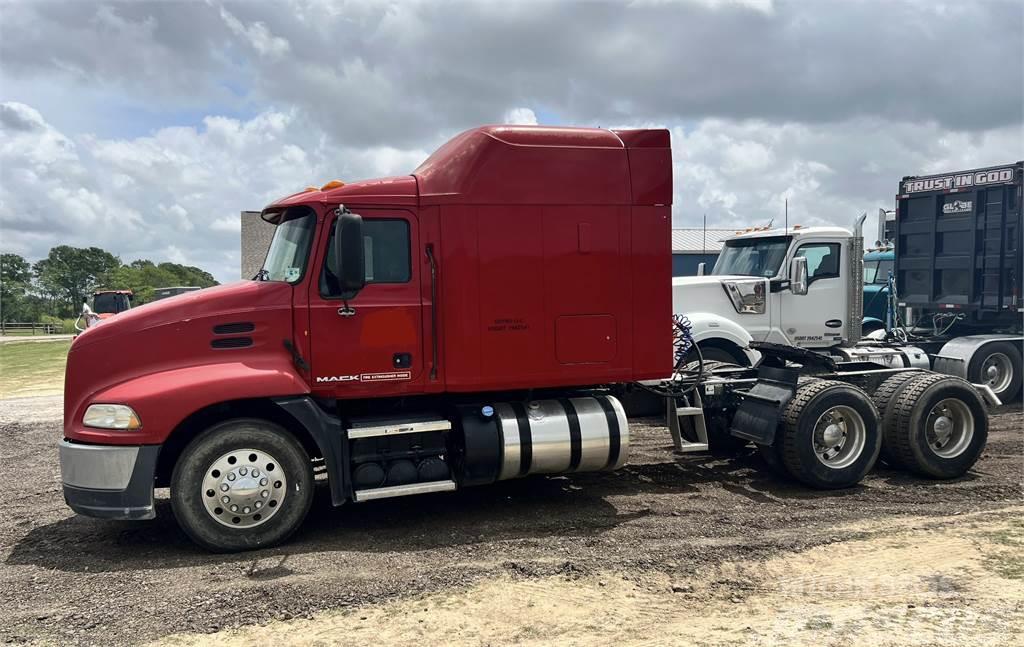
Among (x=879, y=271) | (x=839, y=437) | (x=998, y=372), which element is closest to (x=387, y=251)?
(x=839, y=437)

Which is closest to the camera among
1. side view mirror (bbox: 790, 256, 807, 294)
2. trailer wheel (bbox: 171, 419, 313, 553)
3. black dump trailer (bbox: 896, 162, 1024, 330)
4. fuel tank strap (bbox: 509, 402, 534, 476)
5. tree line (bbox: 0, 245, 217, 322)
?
trailer wheel (bbox: 171, 419, 313, 553)

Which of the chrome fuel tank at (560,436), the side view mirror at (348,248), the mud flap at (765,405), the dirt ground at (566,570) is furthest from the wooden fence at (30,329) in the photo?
the mud flap at (765,405)

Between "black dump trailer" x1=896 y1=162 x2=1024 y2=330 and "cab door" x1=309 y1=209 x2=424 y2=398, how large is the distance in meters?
10.3

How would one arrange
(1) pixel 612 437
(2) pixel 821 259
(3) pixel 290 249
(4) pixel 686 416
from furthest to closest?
1. (2) pixel 821 259
2. (4) pixel 686 416
3. (1) pixel 612 437
4. (3) pixel 290 249

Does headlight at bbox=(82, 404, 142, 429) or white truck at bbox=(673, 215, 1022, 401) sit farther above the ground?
white truck at bbox=(673, 215, 1022, 401)

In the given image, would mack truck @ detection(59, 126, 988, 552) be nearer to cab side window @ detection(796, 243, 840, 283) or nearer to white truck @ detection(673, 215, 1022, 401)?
white truck @ detection(673, 215, 1022, 401)

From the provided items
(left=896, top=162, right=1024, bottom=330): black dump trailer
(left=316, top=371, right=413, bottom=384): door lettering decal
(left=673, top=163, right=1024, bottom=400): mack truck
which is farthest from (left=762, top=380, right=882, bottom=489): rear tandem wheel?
(left=896, top=162, right=1024, bottom=330): black dump trailer

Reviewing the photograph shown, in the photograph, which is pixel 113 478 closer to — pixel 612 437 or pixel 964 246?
pixel 612 437

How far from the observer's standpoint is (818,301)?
10250 mm

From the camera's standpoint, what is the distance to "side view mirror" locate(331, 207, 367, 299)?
17.9 feet

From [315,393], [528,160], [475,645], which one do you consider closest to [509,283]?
[528,160]

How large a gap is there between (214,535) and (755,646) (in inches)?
151

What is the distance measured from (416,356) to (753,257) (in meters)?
6.44

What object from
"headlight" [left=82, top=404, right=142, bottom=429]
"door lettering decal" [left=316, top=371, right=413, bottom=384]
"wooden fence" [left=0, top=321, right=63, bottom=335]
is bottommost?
"wooden fence" [left=0, top=321, right=63, bottom=335]
